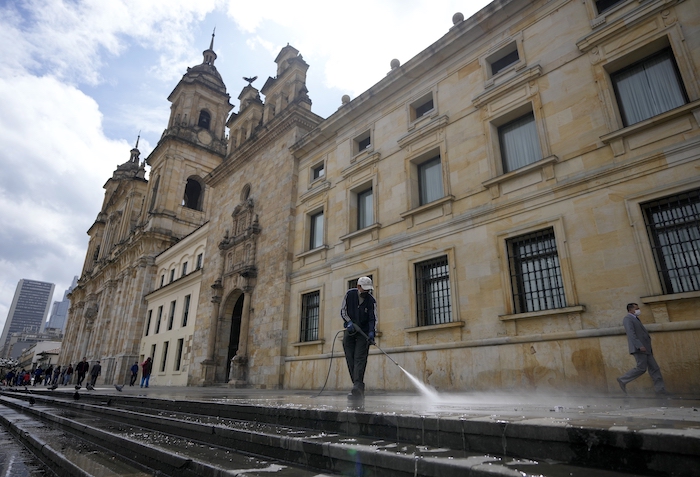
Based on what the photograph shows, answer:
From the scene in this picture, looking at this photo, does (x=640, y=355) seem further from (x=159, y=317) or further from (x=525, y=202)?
(x=159, y=317)

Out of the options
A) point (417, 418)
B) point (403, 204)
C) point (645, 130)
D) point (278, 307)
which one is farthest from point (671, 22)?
point (278, 307)

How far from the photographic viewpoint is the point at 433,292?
12273 mm

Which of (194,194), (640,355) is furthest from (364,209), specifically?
(194,194)

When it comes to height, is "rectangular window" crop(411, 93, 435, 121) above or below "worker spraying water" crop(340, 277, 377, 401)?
above

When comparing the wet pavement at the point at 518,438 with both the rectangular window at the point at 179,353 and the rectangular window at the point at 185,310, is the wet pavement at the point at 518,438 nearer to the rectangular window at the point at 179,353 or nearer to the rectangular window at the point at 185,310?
the rectangular window at the point at 185,310

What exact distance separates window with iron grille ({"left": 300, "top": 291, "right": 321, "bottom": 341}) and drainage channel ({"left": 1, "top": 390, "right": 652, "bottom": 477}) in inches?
404

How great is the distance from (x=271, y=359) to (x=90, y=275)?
5068 cm

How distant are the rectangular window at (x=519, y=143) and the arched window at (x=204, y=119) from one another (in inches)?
1682

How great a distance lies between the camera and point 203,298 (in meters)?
23.8

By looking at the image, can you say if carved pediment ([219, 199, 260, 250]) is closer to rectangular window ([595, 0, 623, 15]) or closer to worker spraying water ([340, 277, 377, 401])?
worker spraying water ([340, 277, 377, 401])

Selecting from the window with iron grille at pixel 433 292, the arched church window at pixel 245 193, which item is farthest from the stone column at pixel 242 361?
the window with iron grille at pixel 433 292

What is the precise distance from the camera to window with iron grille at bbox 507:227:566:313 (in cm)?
964

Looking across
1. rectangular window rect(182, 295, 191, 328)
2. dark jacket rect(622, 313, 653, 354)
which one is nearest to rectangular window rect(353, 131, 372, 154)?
dark jacket rect(622, 313, 653, 354)

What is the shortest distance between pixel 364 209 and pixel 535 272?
306 inches
